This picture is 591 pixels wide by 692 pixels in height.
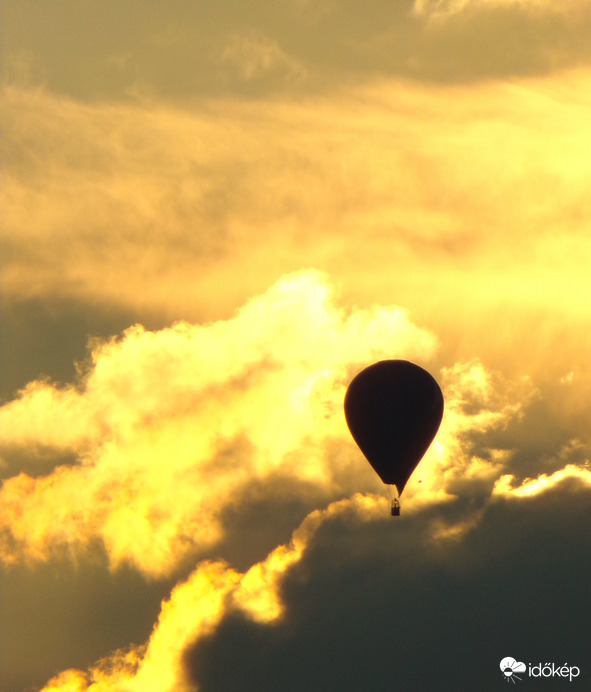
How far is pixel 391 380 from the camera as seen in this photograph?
9969cm

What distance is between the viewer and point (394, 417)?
9894 cm

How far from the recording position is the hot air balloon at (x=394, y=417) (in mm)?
98688

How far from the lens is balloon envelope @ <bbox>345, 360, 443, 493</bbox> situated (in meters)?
98.7

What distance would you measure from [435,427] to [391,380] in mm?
5554

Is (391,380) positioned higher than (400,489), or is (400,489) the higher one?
(391,380)

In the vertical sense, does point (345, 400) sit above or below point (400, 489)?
above

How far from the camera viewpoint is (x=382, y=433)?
3898 inches

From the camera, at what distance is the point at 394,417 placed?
9894 cm

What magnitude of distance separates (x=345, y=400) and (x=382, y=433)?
440 centimetres

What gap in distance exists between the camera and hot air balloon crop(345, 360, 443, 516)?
9869 centimetres

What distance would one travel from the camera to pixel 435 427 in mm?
101062

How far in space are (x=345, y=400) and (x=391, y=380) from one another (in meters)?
4.28

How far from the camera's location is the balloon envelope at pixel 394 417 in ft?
324
